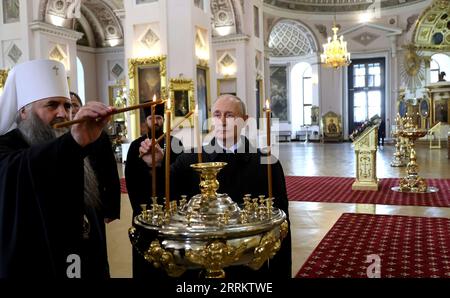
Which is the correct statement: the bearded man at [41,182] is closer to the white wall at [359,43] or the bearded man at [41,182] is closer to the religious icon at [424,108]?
the white wall at [359,43]

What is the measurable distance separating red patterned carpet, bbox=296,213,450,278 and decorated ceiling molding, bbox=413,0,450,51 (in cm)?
2064

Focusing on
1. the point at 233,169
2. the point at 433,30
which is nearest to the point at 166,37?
the point at 233,169

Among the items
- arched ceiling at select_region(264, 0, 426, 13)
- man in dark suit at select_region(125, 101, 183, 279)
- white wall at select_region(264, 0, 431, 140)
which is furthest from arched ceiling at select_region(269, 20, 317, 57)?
man in dark suit at select_region(125, 101, 183, 279)

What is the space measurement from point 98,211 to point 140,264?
15.7 inches

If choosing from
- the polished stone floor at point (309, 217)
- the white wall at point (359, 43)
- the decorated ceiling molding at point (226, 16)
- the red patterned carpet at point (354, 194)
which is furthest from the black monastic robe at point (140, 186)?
the white wall at point (359, 43)

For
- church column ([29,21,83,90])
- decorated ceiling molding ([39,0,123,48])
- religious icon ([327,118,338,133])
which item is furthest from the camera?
religious icon ([327,118,338,133])

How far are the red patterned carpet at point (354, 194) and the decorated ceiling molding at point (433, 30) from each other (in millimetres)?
16384

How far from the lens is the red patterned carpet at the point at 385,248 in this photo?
4.44 metres

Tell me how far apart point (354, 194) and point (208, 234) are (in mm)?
8006

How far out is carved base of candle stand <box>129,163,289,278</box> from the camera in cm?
167

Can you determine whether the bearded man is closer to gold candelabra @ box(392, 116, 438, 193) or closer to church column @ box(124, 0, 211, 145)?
gold candelabra @ box(392, 116, 438, 193)

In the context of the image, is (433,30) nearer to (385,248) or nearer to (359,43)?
(359,43)

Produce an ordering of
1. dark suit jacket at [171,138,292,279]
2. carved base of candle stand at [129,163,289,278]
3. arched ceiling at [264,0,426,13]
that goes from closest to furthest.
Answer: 1. carved base of candle stand at [129,163,289,278]
2. dark suit jacket at [171,138,292,279]
3. arched ceiling at [264,0,426,13]

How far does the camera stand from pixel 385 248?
521 centimetres
